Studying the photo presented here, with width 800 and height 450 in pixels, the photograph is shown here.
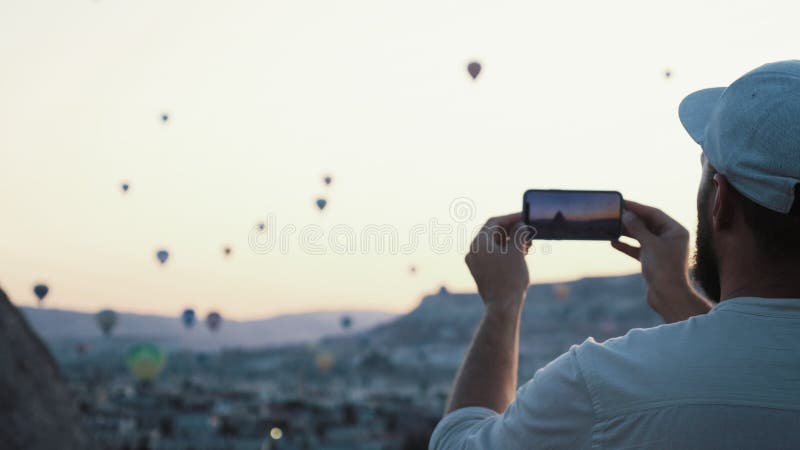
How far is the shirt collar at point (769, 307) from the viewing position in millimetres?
1763

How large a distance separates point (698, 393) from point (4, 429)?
1.00 meters

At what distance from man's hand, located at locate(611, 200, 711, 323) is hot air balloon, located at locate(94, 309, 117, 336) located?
159 ft

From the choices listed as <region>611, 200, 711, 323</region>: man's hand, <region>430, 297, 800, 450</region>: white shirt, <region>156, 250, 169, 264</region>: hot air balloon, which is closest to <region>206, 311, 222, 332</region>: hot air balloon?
<region>156, 250, 169, 264</region>: hot air balloon

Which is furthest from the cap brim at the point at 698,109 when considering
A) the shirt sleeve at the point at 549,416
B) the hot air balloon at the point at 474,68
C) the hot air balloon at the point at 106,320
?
the hot air balloon at the point at 106,320

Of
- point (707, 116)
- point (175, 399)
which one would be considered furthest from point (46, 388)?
point (175, 399)

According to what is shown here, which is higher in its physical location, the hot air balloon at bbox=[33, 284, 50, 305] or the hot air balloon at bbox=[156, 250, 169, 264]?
the hot air balloon at bbox=[156, 250, 169, 264]

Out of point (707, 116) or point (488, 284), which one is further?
point (488, 284)

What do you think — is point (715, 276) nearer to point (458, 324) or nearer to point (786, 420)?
point (786, 420)

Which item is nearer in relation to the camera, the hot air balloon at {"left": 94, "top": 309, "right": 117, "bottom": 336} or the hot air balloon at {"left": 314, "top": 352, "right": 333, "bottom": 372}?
the hot air balloon at {"left": 94, "top": 309, "right": 117, "bottom": 336}

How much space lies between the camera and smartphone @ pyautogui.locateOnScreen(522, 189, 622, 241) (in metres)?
2.24

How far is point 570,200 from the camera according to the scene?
2268 mm

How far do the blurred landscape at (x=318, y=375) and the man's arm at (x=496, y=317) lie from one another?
4775cm

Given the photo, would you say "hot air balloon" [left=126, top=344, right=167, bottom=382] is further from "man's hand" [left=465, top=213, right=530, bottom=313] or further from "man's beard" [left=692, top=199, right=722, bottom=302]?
"man's beard" [left=692, top=199, right=722, bottom=302]

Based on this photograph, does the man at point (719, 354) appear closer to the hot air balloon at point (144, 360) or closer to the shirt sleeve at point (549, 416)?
the shirt sleeve at point (549, 416)
